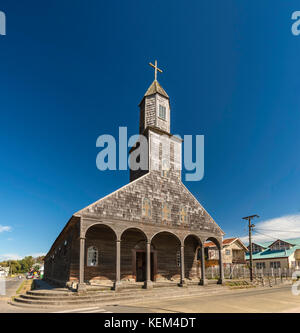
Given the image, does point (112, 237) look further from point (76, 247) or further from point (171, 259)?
point (171, 259)

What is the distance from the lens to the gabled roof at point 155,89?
25.0m

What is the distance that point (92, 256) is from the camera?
18562 millimetres

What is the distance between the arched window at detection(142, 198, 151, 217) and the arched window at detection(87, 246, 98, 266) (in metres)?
4.44

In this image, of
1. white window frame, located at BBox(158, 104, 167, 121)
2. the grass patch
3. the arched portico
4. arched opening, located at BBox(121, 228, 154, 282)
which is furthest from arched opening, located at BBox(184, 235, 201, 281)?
white window frame, located at BBox(158, 104, 167, 121)

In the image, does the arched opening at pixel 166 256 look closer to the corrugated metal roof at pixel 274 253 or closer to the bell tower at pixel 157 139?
the bell tower at pixel 157 139

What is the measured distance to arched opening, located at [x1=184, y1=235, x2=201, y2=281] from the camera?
75.5 ft

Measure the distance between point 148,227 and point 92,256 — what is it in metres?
4.55

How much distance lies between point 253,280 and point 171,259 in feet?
32.4

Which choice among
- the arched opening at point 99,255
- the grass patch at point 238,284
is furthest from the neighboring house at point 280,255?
the arched opening at point 99,255

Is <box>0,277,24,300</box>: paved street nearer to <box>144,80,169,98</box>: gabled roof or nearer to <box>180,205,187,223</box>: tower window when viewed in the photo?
<box>180,205,187,223</box>: tower window

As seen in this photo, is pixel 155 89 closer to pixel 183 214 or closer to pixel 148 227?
pixel 183 214

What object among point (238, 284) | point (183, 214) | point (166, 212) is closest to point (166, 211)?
point (166, 212)
